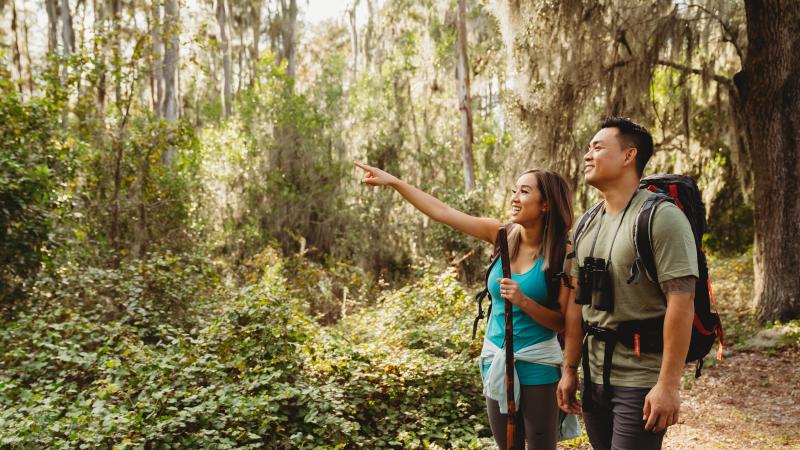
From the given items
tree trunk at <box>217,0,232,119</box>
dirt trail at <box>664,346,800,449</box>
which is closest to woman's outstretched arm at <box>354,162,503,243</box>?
dirt trail at <box>664,346,800,449</box>

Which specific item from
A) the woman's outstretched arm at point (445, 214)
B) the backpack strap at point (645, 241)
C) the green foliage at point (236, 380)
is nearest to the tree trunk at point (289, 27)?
the green foliage at point (236, 380)

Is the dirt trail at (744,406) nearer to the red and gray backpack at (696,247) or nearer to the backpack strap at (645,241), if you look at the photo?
the red and gray backpack at (696,247)

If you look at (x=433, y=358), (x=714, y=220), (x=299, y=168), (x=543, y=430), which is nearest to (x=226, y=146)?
(x=299, y=168)

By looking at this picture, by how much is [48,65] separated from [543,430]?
29.0 ft

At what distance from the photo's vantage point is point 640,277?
6.28 feet

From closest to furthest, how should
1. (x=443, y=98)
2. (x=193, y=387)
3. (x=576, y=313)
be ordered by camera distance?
(x=576, y=313)
(x=193, y=387)
(x=443, y=98)

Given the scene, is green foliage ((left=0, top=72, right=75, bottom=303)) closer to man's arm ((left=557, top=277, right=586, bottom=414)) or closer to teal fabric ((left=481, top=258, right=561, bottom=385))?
teal fabric ((left=481, top=258, right=561, bottom=385))

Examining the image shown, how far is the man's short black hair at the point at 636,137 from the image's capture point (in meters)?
2.06

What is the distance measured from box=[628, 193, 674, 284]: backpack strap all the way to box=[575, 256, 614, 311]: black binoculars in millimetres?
92

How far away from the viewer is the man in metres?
1.80

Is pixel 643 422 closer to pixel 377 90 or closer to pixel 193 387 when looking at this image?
pixel 193 387

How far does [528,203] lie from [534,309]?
0.45 m

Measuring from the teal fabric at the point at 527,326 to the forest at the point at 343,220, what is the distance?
1.98m

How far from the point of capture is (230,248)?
12930 millimetres
